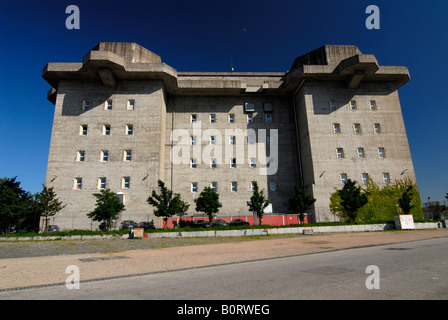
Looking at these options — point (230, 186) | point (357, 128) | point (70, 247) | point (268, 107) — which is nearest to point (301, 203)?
point (230, 186)

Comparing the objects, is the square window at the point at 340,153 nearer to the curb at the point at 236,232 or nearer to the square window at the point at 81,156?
→ the curb at the point at 236,232

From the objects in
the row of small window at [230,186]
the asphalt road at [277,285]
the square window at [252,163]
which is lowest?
the asphalt road at [277,285]

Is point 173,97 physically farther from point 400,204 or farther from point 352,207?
point 400,204

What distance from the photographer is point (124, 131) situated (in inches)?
1388

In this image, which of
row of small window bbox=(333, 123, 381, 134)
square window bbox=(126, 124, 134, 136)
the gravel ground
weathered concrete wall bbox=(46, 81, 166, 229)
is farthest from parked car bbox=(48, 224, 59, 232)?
row of small window bbox=(333, 123, 381, 134)

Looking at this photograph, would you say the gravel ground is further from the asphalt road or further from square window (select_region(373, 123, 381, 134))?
square window (select_region(373, 123, 381, 134))

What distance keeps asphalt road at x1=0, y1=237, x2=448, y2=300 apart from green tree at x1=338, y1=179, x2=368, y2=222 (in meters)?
23.2

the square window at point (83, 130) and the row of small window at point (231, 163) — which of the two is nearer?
the square window at point (83, 130)

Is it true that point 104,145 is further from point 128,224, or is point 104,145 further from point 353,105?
point 353,105

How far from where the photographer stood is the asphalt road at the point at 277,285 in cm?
520

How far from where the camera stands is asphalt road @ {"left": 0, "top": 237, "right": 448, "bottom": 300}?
520 centimetres

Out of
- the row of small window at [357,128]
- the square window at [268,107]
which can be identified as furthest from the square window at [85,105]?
the row of small window at [357,128]

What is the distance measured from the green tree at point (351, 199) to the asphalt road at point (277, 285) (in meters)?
23.2
